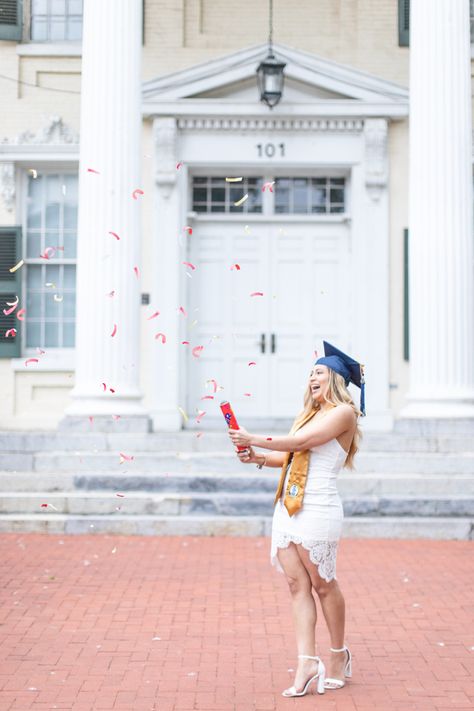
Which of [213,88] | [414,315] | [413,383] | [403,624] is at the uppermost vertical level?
[213,88]

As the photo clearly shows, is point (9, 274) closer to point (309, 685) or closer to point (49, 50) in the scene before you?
point (49, 50)

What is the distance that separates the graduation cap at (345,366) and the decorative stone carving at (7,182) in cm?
927

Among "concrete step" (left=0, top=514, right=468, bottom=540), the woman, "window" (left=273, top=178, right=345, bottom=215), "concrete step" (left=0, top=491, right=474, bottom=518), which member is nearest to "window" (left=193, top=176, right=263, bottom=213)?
"window" (left=273, top=178, right=345, bottom=215)

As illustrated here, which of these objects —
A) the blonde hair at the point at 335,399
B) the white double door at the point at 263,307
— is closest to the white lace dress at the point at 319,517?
the blonde hair at the point at 335,399

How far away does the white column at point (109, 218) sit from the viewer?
452 inches

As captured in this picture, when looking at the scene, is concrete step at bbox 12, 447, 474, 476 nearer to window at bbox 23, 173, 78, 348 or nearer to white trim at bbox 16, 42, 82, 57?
window at bbox 23, 173, 78, 348

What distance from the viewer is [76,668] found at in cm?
584

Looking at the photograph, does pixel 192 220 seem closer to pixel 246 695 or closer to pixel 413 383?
pixel 413 383

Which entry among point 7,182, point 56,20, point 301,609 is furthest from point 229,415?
point 56,20

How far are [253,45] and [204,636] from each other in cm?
956

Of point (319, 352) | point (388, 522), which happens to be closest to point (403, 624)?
point (388, 522)

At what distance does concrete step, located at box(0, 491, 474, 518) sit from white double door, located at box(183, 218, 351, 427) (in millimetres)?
4024

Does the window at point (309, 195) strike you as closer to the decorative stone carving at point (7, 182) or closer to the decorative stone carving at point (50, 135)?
the decorative stone carving at point (50, 135)

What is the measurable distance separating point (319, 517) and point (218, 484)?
17.1 feet
